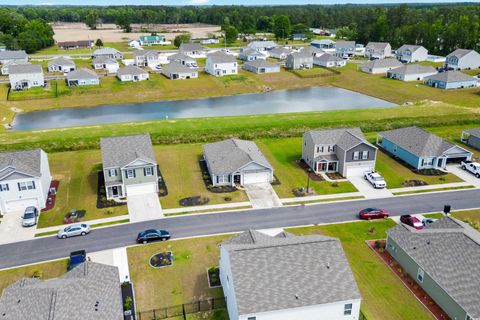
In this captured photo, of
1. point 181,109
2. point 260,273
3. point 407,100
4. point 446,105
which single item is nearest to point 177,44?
point 181,109

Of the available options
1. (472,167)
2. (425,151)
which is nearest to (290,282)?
(425,151)

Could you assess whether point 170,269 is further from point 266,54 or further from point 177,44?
point 177,44

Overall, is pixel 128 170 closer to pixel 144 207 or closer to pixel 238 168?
pixel 144 207

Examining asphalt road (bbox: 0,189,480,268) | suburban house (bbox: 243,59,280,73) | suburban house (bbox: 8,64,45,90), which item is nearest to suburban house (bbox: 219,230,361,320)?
asphalt road (bbox: 0,189,480,268)

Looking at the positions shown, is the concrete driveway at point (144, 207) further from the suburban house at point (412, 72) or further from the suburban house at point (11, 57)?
the suburban house at point (11, 57)

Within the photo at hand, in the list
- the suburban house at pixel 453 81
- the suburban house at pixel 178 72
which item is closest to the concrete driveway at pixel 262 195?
the suburban house at pixel 178 72

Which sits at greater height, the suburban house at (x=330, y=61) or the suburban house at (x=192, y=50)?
the suburban house at (x=192, y=50)
